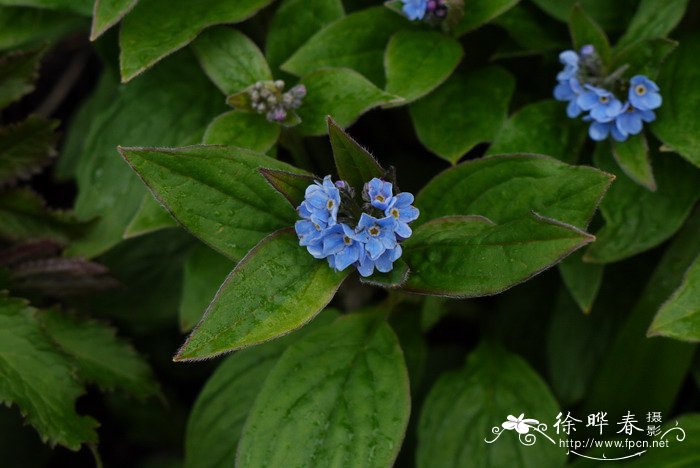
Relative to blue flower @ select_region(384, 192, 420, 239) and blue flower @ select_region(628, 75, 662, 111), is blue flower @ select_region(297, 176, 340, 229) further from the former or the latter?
blue flower @ select_region(628, 75, 662, 111)

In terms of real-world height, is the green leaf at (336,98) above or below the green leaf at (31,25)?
below

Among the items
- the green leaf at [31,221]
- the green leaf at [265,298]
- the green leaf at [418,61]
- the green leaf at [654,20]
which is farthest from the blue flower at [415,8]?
the green leaf at [31,221]

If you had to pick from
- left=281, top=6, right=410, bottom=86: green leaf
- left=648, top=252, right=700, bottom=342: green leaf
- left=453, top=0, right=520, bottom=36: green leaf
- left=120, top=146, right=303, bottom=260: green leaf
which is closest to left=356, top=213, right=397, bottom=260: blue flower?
left=120, top=146, right=303, bottom=260: green leaf

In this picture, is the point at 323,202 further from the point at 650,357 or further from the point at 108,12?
the point at 650,357

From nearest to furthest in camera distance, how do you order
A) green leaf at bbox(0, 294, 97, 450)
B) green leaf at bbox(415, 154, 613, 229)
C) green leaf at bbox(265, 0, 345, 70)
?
green leaf at bbox(415, 154, 613, 229) → green leaf at bbox(0, 294, 97, 450) → green leaf at bbox(265, 0, 345, 70)

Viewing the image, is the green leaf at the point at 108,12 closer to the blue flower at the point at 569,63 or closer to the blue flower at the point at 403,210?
the blue flower at the point at 403,210

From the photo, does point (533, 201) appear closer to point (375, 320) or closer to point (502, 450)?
point (375, 320)
